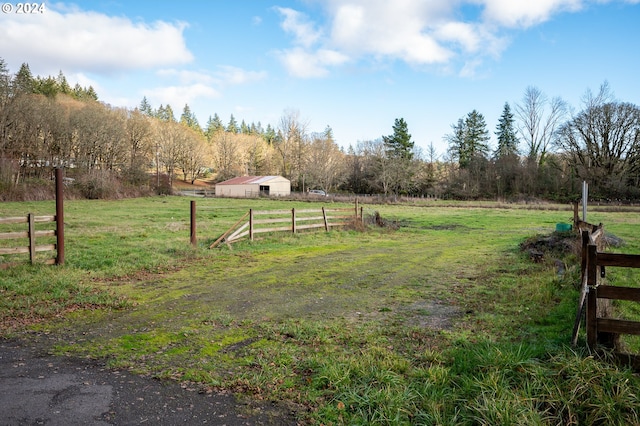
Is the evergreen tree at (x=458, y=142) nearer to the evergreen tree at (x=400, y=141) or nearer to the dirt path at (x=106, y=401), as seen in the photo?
the evergreen tree at (x=400, y=141)

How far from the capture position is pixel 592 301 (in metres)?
4.55

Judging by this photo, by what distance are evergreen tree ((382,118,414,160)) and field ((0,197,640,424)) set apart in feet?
178

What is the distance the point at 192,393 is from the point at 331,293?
4501 mm

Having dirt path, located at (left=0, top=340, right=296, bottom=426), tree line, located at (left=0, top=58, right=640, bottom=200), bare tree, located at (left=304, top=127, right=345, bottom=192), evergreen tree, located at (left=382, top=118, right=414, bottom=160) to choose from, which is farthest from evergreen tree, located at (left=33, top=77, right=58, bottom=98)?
dirt path, located at (left=0, top=340, right=296, bottom=426)

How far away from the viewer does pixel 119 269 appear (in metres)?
9.85

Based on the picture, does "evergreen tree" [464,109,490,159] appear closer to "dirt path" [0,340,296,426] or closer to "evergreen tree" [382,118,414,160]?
"evergreen tree" [382,118,414,160]

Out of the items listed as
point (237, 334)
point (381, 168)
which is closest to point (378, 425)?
point (237, 334)

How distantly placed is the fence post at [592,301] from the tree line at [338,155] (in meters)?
42.6

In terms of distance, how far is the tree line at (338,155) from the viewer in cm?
4397

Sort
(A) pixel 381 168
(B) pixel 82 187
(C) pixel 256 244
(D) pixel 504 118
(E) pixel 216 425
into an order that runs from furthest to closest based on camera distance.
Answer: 1. (D) pixel 504 118
2. (A) pixel 381 168
3. (B) pixel 82 187
4. (C) pixel 256 244
5. (E) pixel 216 425

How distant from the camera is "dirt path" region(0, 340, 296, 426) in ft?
11.5

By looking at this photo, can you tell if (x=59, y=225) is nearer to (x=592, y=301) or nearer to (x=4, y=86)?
(x=592, y=301)

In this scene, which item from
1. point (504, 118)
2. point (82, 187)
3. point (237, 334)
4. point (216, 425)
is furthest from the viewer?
point (504, 118)

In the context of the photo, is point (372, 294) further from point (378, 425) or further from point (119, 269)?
point (119, 269)
